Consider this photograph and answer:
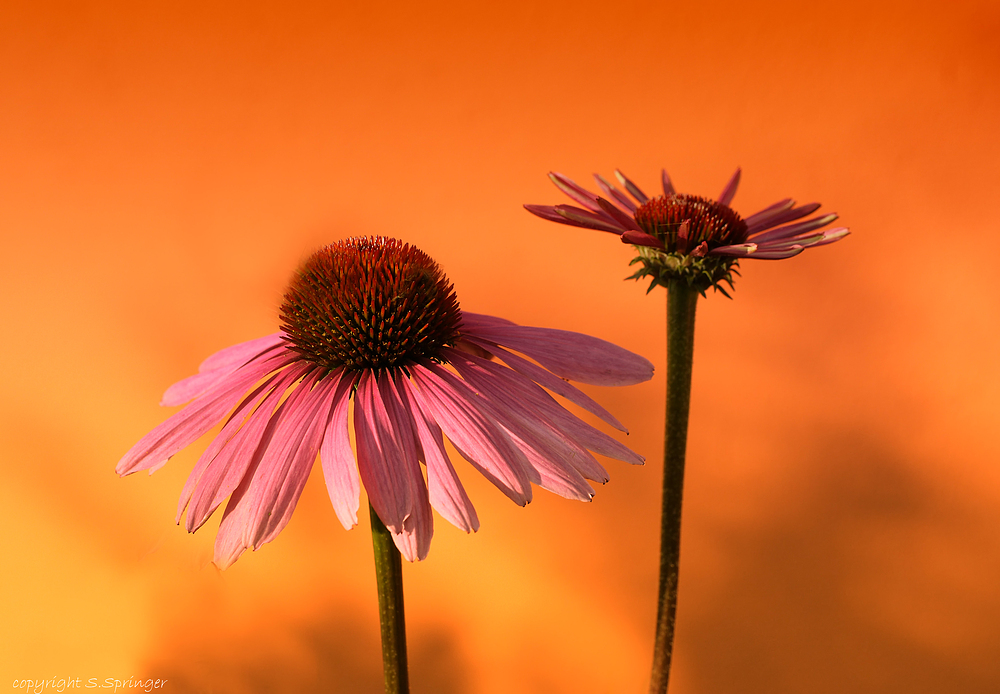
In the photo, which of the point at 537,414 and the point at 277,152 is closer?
the point at 537,414

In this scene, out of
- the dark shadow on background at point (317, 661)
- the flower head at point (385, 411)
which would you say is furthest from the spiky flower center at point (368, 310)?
the dark shadow on background at point (317, 661)

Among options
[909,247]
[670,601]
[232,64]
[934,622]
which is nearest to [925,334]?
[909,247]

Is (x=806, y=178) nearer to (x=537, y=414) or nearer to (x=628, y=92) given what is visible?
(x=628, y=92)

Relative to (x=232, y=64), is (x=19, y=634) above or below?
below

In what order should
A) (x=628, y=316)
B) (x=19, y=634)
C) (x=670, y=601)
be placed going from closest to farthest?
(x=670, y=601)
(x=19, y=634)
(x=628, y=316)

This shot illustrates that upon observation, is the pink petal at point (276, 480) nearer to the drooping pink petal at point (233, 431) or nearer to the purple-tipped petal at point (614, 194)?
the drooping pink petal at point (233, 431)

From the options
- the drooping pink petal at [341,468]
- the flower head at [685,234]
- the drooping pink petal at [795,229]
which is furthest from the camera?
the drooping pink petal at [795,229]

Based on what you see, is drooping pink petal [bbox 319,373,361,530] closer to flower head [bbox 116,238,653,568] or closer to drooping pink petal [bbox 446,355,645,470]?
flower head [bbox 116,238,653,568]
